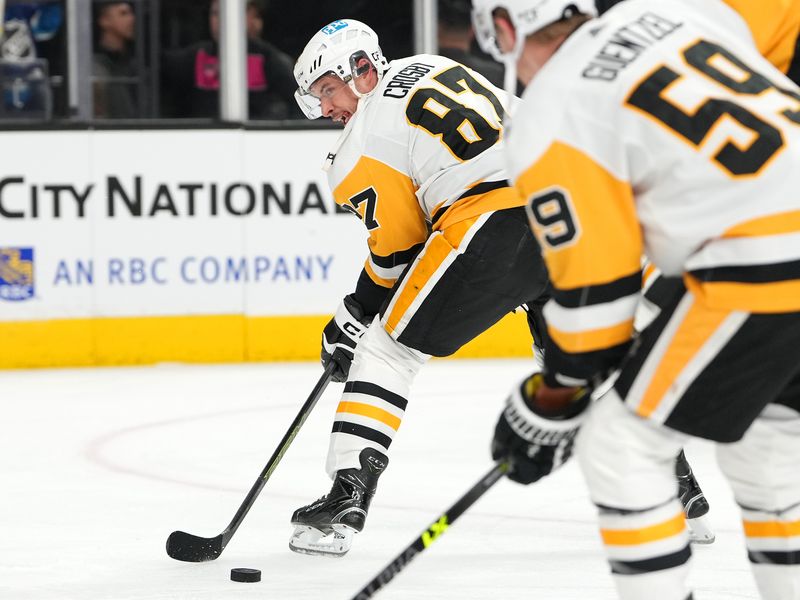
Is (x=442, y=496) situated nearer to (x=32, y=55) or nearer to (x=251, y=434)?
(x=251, y=434)

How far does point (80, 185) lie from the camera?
6090 millimetres

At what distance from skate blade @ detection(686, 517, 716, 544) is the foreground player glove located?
49.6 inches

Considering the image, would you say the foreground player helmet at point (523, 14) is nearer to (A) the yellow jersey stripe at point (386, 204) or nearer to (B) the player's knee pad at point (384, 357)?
(A) the yellow jersey stripe at point (386, 204)

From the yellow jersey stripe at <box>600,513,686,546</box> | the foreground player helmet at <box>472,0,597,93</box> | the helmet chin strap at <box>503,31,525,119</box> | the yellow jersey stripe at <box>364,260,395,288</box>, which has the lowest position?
the yellow jersey stripe at <box>364,260,395,288</box>

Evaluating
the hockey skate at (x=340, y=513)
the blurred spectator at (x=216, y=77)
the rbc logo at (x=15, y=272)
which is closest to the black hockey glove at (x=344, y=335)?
the hockey skate at (x=340, y=513)

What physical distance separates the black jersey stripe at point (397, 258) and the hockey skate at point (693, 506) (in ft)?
2.30

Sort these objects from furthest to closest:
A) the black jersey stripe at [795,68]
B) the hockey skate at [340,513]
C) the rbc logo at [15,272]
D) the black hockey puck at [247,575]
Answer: the rbc logo at [15,272] → the hockey skate at [340,513] → the black hockey puck at [247,575] → the black jersey stripe at [795,68]

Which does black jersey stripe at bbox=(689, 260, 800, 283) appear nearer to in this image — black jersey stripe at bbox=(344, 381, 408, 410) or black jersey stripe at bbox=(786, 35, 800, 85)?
black jersey stripe at bbox=(786, 35, 800, 85)

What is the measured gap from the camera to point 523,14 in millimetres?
1936

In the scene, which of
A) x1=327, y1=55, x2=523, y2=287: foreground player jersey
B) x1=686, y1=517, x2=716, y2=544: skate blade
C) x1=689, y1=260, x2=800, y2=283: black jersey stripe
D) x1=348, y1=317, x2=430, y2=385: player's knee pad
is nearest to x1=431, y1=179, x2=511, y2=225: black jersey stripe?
x1=327, y1=55, x2=523, y2=287: foreground player jersey

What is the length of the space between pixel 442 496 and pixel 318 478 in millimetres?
401

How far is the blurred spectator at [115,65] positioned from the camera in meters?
6.41

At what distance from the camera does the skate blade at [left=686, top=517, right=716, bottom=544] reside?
317cm

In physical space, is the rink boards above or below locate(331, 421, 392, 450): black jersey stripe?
below
